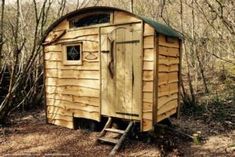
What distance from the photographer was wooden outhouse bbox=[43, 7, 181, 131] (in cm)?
596

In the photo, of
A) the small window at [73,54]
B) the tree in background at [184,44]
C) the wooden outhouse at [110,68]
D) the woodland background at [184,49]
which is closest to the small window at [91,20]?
the wooden outhouse at [110,68]

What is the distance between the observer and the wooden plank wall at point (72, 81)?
6805 millimetres

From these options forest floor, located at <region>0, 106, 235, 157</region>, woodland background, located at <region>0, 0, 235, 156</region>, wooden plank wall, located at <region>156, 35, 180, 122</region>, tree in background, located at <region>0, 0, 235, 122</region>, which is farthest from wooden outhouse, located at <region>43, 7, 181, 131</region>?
tree in background, located at <region>0, 0, 235, 122</region>

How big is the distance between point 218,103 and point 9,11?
32.7 feet

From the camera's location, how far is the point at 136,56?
6.06 m

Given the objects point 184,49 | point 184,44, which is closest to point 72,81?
point 184,44

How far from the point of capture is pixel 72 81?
730 centimetres

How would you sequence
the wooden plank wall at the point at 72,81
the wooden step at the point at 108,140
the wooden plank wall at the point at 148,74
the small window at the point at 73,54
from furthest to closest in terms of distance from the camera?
the small window at the point at 73,54 → the wooden plank wall at the point at 72,81 → the wooden step at the point at 108,140 → the wooden plank wall at the point at 148,74

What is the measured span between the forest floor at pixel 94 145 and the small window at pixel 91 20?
292 cm

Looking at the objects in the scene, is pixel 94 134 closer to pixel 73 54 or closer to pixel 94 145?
pixel 94 145

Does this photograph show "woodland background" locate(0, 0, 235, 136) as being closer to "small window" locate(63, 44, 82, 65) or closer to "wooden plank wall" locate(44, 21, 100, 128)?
"wooden plank wall" locate(44, 21, 100, 128)

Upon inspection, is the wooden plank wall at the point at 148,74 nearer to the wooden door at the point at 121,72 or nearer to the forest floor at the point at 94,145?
the wooden door at the point at 121,72

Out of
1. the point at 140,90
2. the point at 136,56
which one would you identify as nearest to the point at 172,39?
the point at 136,56

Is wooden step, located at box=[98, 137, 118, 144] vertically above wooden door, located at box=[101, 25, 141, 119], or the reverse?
wooden door, located at box=[101, 25, 141, 119]
